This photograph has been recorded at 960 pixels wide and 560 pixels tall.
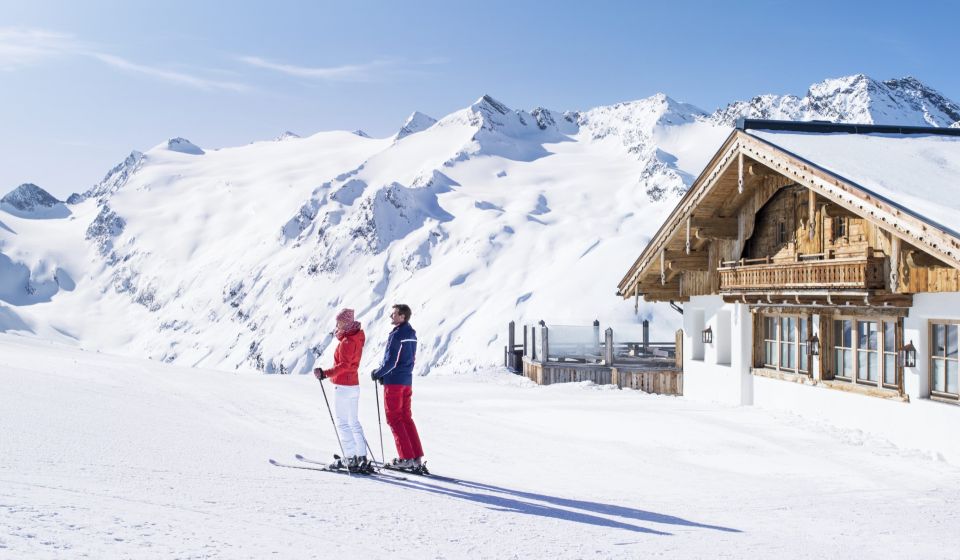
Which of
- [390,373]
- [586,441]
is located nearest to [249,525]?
[390,373]

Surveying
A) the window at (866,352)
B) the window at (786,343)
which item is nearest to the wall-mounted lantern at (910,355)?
the window at (866,352)

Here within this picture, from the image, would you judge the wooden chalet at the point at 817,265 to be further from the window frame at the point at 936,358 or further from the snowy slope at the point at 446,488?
the snowy slope at the point at 446,488

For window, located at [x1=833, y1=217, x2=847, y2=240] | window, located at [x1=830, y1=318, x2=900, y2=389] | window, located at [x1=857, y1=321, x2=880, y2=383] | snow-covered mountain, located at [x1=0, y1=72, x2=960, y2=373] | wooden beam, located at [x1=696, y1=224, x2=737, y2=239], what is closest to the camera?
window, located at [x1=830, y1=318, x2=900, y2=389]

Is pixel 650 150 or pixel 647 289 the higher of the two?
pixel 650 150

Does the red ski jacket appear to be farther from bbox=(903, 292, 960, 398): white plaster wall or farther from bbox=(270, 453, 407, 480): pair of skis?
bbox=(903, 292, 960, 398): white plaster wall

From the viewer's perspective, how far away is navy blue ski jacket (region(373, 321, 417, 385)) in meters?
8.20

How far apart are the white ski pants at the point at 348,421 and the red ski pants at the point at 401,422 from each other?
379mm

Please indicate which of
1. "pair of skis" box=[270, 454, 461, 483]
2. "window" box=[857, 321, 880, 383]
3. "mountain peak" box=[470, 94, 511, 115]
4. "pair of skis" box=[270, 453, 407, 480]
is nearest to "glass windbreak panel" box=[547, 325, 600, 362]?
"window" box=[857, 321, 880, 383]

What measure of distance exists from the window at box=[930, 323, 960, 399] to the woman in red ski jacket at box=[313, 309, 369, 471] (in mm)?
8693

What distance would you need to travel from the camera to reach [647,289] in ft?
69.9

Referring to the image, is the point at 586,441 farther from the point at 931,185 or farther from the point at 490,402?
the point at 931,185

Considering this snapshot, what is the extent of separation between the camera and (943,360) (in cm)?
1173

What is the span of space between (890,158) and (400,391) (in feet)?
34.9

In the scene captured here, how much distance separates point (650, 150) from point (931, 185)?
122 meters
